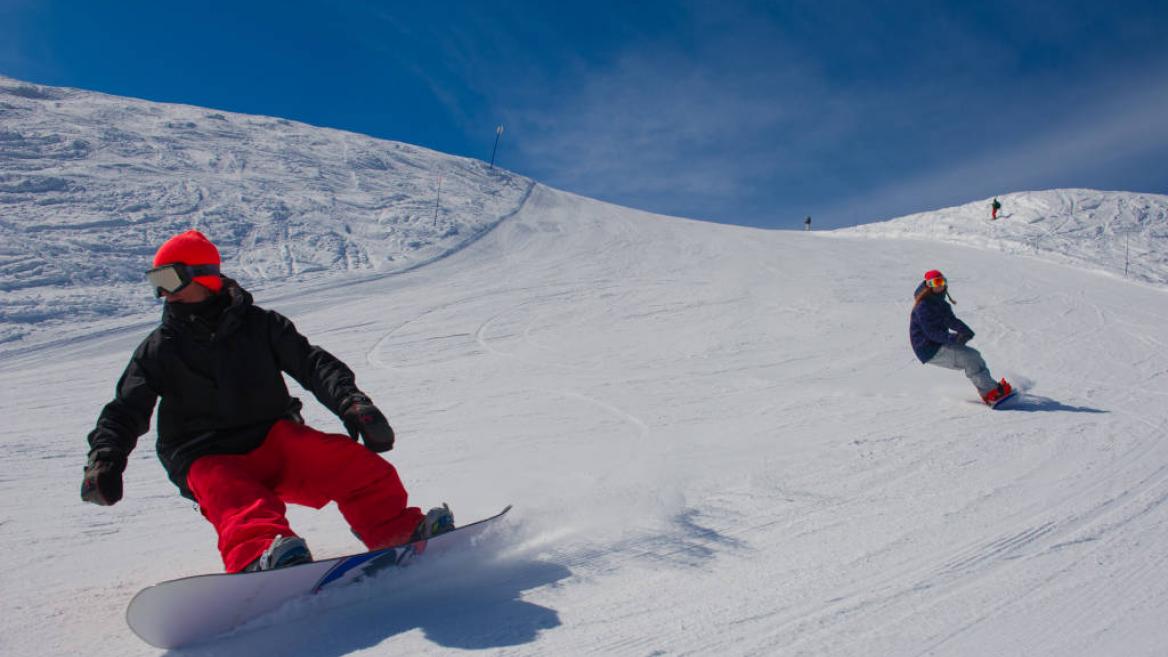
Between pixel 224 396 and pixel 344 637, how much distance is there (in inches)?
42.1

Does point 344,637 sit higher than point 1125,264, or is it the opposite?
point 1125,264

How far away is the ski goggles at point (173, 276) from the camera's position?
2594 mm

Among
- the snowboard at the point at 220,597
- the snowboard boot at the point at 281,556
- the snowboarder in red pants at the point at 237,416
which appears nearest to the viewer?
the snowboard at the point at 220,597

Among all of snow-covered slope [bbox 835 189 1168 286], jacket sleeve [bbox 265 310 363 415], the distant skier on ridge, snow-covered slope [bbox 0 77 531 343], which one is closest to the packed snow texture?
the distant skier on ridge

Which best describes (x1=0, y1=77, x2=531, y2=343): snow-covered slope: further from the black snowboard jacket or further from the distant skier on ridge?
the distant skier on ridge

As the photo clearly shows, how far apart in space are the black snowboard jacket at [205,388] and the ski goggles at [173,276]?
0.08 metres

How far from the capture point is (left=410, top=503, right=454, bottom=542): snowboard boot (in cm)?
270

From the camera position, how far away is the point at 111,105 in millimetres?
23516

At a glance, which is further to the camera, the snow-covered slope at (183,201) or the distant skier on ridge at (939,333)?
the snow-covered slope at (183,201)

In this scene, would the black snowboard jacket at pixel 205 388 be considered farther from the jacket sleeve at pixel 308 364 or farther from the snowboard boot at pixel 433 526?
the snowboard boot at pixel 433 526

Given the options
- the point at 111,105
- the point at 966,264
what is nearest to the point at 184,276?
the point at 966,264

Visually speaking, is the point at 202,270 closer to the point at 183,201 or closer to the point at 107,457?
the point at 107,457

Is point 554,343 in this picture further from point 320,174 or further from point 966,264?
point 320,174

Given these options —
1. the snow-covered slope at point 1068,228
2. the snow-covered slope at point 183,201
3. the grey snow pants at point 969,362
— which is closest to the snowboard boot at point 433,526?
the grey snow pants at point 969,362
